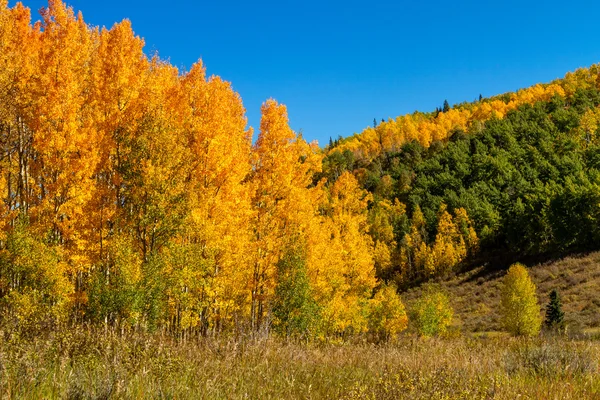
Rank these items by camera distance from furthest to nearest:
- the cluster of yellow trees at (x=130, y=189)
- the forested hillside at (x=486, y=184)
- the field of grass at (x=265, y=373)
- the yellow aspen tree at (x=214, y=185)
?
the forested hillside at (x=486, y=184), the yellow aspen tree at (x=214, y=185), the cluster of yellow trees at (x=130, y=189), the field of grass at (x=265, y=373)

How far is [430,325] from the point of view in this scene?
3919 cm

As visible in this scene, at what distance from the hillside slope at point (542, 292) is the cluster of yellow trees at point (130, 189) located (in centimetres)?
3701

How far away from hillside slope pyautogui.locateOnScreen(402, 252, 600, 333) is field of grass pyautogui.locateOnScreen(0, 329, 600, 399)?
40.5 metres

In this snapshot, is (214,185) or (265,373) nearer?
(265,373)

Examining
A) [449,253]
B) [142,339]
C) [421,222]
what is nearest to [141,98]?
[142,339]

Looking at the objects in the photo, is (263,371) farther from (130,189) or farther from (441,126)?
(441,126)

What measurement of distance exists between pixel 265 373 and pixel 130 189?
10066 mm

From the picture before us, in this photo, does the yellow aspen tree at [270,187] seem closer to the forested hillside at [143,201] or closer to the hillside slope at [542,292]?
the forested hillside at [143,201]

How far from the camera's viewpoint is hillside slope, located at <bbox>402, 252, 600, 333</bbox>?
1816 inches

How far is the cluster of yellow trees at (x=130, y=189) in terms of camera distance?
40.8ft

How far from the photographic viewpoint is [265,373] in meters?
5.53

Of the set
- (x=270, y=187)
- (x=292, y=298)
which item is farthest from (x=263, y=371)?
(x=270, y=187)

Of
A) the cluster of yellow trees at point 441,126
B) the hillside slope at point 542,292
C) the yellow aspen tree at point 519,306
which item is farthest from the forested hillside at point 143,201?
the cluster of yellow trees at point 441,126

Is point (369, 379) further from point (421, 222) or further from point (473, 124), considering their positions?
point (473, 124)
